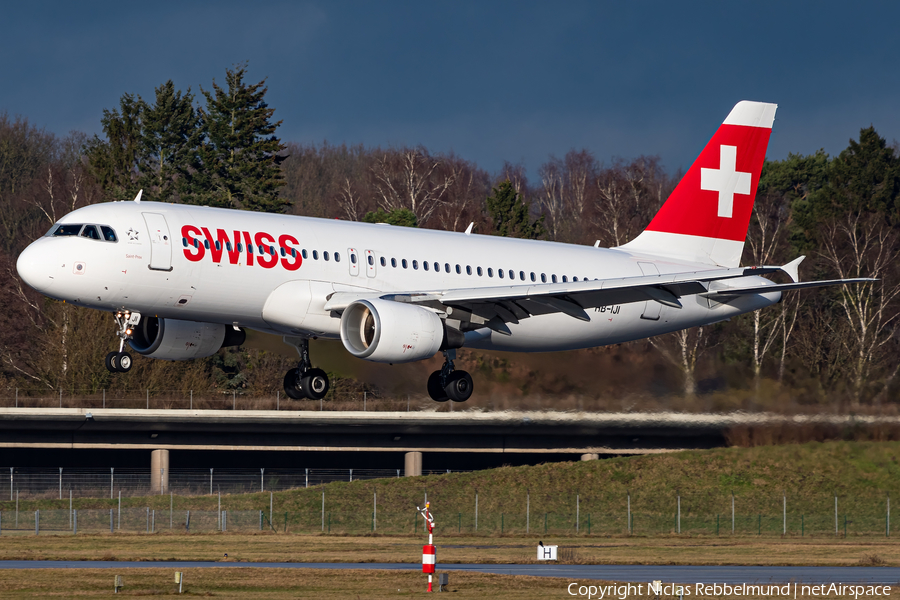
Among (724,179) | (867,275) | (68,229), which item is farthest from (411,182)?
(68,229)

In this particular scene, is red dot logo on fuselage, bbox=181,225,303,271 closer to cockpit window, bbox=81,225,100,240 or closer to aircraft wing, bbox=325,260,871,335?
aircraft wing, bbox=325,260,871,335

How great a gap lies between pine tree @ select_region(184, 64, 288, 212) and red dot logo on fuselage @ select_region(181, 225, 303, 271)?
53336 millimetres

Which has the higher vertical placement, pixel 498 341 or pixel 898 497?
pixel 498 341

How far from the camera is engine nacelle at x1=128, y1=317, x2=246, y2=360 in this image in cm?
3950

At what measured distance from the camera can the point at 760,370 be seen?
49344mm

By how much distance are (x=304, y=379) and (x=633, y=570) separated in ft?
40.1

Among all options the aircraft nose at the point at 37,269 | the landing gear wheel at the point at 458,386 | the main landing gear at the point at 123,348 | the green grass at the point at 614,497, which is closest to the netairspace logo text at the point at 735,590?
the landing gear wheel at the point at 458,386

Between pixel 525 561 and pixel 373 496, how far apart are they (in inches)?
855

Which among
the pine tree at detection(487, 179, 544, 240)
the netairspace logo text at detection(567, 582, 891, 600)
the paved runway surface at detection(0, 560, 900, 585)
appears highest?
the pine tree at detection(487, 179, 544, 240)

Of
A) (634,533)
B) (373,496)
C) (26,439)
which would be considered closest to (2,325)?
(26,439)

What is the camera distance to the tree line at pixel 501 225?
49219mm

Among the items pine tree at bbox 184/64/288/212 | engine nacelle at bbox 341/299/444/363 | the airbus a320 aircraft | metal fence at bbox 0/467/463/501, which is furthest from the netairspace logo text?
pine tree at bbox 184/64/288/212

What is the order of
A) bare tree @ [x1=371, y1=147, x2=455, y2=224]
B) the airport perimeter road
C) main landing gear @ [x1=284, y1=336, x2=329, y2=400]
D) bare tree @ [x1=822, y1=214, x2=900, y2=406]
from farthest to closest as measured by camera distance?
bare tree @ [x1=371, y1=147, x2=455, y2=224] < bare tree @ [x1=822, y1=214, x2=900, y2=406] < the airport perimeter road < main landing gear @ [x1=284, y1=336, x2=329, y2=400]

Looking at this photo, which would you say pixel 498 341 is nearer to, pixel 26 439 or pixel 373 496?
pixel 373 496
